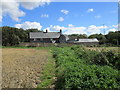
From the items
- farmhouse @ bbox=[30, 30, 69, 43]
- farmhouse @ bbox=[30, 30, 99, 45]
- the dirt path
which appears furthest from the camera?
farmhouse @ bbox=[30, 30, 69, 43]

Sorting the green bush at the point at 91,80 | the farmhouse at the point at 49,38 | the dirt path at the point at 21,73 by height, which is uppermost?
the farmhouse at the point at 49,38

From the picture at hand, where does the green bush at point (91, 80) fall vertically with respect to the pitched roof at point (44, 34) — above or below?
below

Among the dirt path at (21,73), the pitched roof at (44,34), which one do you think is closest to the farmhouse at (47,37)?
the pitched roof at (44,34)

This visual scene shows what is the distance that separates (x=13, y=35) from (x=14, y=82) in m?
31.5

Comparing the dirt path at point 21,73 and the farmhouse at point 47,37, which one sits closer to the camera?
the dirt path at point 21,73

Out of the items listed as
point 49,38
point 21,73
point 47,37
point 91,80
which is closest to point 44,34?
point 47,37

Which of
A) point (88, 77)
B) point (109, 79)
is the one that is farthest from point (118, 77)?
point (88, 77)

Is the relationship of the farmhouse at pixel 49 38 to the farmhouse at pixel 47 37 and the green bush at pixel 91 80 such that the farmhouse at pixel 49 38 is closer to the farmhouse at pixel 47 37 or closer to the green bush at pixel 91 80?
the farmhouse at pixel 47 37

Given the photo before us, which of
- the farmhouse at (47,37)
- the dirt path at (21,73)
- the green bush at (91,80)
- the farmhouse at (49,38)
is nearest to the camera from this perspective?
the green bush at (91,80)

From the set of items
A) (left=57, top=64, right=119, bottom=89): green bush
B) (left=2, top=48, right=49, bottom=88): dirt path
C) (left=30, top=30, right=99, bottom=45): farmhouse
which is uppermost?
(left=30, top=30, right=99, bottom=45): farmhouse

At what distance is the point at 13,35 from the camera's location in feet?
114

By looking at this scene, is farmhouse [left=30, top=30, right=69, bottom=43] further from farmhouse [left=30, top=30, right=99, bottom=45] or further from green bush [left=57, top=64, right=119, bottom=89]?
green bush [left=57, top=64, right=119, bottom=89]

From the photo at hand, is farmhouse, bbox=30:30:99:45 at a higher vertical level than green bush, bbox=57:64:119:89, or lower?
higher

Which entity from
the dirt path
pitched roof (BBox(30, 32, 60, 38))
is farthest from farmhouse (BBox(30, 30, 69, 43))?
the dirt path
